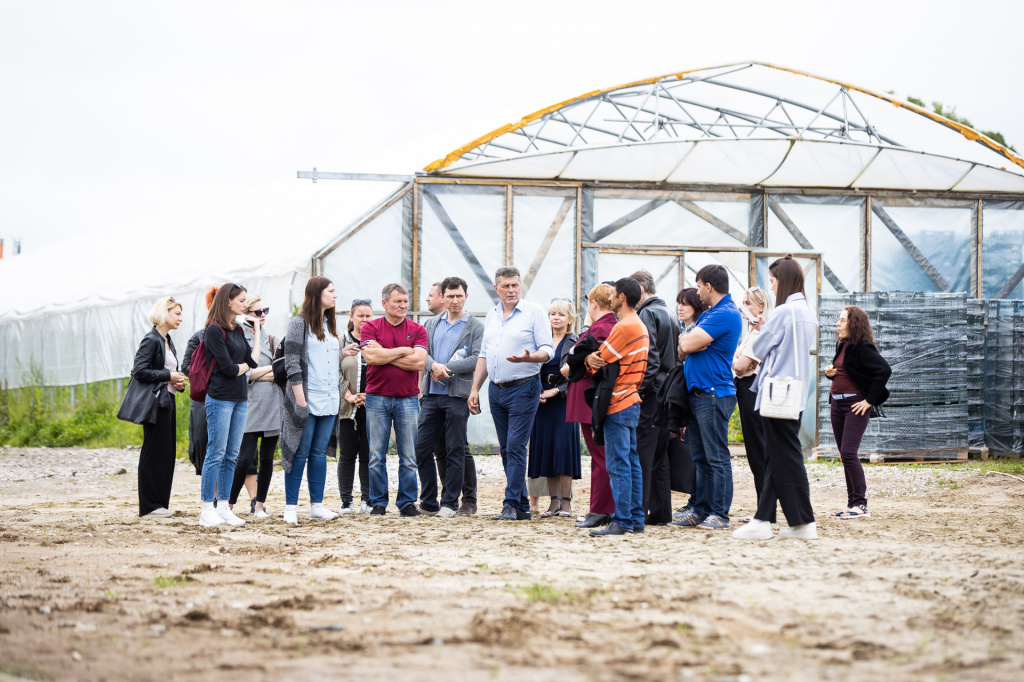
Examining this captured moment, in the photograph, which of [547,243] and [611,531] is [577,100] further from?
[611,531]

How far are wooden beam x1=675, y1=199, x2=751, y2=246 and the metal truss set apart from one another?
101 cm

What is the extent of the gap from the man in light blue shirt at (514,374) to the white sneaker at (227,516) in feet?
5.49

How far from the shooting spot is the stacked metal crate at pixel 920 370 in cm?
1150

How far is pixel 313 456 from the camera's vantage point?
21.4ft

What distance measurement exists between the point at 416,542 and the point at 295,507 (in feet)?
4.33

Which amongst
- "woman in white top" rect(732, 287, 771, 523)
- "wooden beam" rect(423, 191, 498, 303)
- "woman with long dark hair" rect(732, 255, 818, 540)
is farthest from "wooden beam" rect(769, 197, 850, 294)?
"woman with long dark hair" rect(732, 255, 818, 540)

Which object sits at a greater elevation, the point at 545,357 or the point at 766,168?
the point at 766,168

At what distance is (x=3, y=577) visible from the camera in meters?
4.27

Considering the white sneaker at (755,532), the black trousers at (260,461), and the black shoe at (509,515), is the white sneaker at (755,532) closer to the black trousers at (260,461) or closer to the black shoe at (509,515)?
the black shoe at (509,515)

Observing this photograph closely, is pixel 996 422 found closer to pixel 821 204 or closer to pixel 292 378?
pixel 821 204

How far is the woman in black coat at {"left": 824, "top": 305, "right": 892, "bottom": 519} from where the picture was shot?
21.4ft

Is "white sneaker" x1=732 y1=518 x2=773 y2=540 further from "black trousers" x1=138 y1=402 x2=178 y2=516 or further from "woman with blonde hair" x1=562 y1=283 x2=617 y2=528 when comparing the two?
"black trousers" x1=138 y1=402 x2=178 y2=516

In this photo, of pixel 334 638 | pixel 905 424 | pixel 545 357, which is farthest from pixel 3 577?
pixel 905 424

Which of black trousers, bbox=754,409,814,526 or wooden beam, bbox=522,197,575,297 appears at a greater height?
wooden beam, bbox=522,197,575,297
